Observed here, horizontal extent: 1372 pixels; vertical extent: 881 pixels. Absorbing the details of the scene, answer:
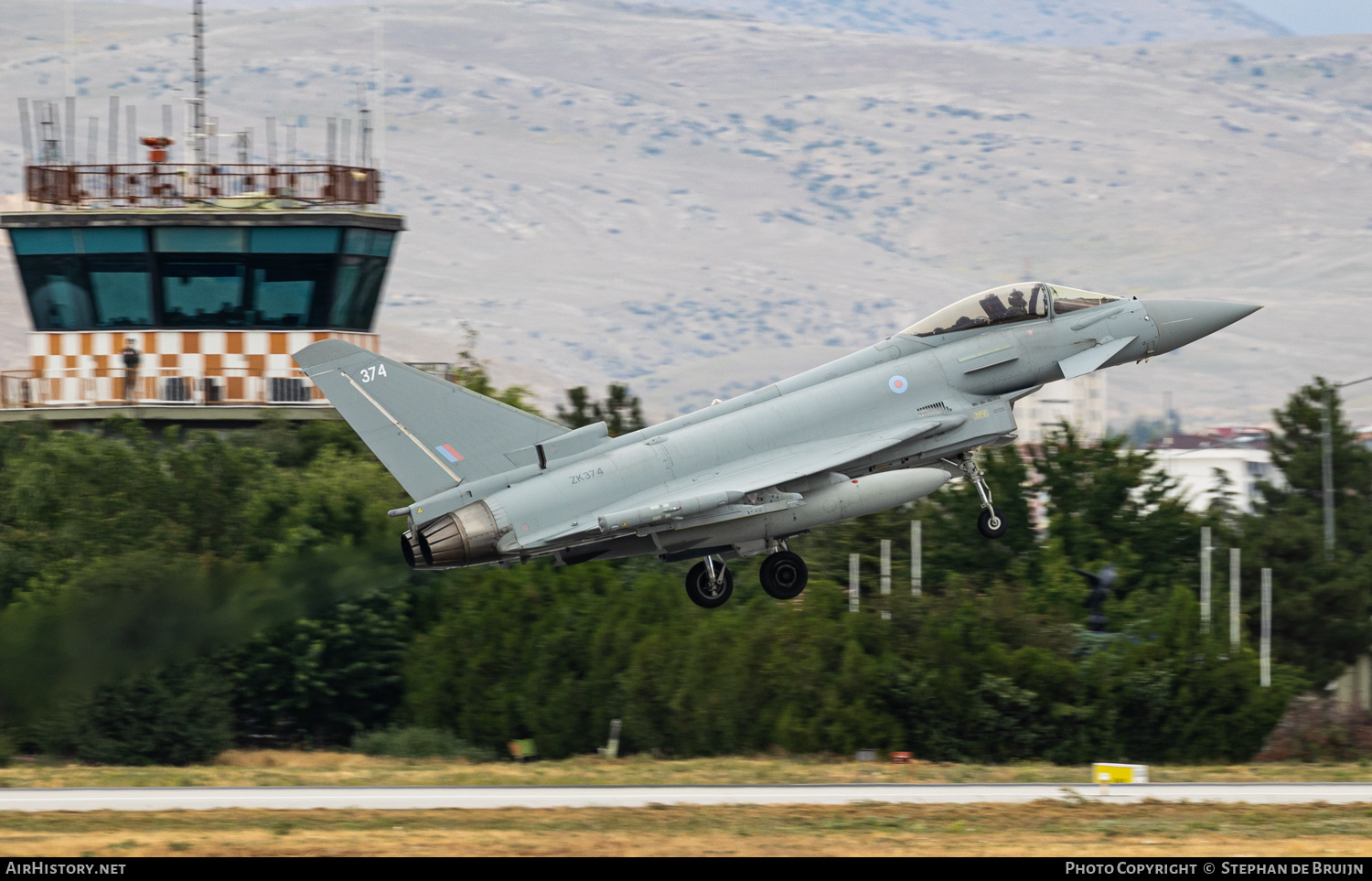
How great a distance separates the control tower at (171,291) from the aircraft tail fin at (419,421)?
72.8 feet

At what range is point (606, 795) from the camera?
3183cm

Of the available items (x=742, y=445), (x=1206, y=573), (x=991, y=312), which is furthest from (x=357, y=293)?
(x=1206, y=573)

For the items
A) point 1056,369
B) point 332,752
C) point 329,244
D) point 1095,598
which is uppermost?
point 329,244

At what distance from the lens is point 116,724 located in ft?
154

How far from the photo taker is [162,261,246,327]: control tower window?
51.9m

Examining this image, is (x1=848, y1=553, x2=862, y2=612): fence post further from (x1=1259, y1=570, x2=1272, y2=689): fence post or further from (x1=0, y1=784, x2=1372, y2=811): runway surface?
(x1=0, y1=784, x2=1372, y2=811): runway surface

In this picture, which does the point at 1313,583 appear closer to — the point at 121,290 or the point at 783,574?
the point at 783,574

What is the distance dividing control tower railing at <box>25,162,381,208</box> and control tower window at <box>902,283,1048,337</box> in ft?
89.1

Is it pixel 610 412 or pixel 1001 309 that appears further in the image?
pixel 610 412

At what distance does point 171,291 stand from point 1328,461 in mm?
54086

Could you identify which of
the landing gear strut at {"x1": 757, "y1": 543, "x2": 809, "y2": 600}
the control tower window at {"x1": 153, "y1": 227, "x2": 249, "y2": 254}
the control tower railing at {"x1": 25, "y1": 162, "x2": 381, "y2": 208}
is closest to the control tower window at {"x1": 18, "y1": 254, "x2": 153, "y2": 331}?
the control tower window at {"x1": 153, "y1": 227, "x2": 249, "y2": 254}
